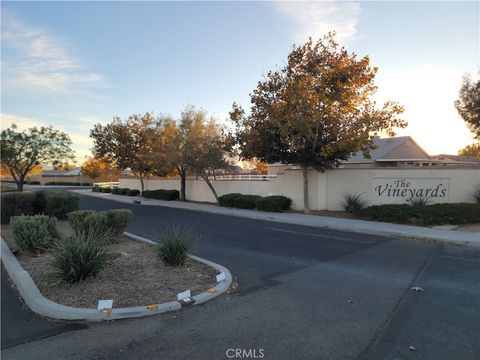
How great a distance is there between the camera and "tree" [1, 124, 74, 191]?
24.9 meters

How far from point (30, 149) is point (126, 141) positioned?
9213 millimetres

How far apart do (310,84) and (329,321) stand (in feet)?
44.5

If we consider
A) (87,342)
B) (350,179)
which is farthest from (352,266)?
(350,179)

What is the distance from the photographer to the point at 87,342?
430 centimetres

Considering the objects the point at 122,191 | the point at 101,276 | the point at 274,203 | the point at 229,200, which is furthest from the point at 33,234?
the point at 122,191

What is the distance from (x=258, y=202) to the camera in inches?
811

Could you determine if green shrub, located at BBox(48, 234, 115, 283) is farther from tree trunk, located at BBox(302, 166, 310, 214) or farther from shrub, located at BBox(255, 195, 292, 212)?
shrub, located at BBox(255, 195, 292, 212)

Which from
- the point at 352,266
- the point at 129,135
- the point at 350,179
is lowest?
the point at 352,266

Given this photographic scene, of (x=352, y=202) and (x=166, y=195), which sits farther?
(x=166, y=195)

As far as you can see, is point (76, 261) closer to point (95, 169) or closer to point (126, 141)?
point (126, 141)

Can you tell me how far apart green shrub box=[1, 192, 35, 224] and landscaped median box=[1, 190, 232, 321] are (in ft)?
16.5

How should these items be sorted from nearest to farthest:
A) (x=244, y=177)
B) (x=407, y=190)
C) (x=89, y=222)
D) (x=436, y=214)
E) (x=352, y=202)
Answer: (x=89, y=222)
(x=436, y=214)
(x=407, y=190)
(x=352, y=202)
(x=244, y=177)

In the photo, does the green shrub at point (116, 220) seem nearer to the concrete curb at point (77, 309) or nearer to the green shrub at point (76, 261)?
the concrete curb at point (77, 309)

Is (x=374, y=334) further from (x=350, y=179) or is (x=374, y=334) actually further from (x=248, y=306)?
(x=350, y=179)
